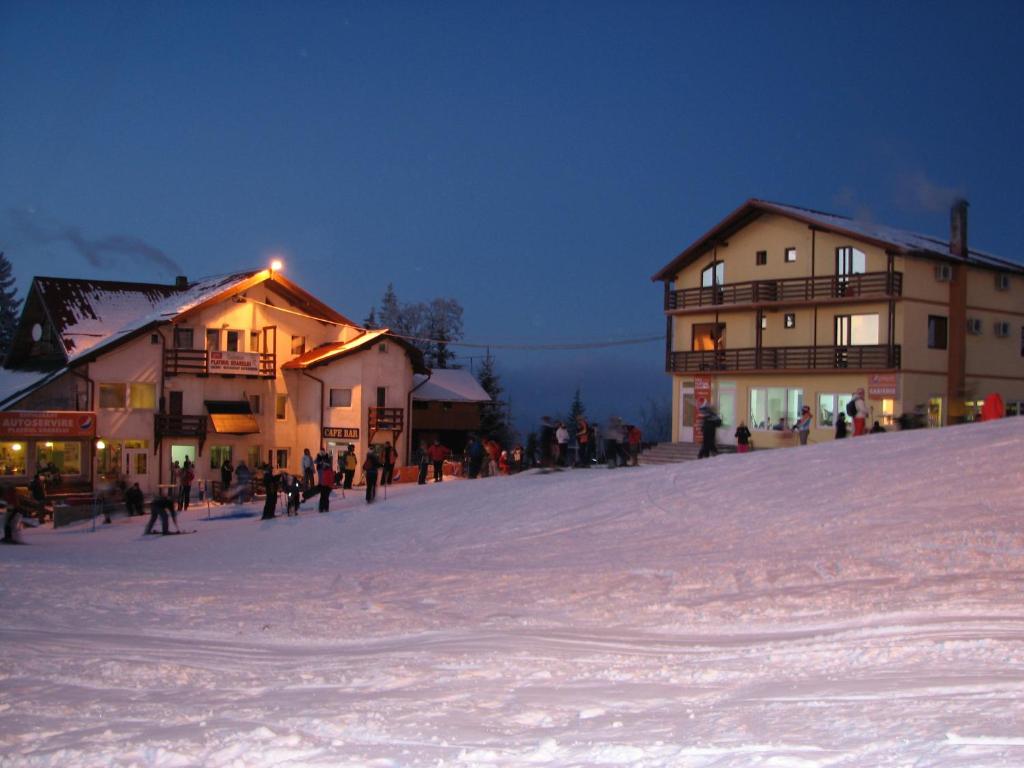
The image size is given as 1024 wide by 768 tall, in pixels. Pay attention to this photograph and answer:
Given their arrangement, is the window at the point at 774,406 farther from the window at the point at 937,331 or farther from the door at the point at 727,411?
the window at the point at 937,331

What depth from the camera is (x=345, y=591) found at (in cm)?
1508

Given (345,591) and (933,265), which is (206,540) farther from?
(933,265)

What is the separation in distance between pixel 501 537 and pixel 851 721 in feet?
46.8

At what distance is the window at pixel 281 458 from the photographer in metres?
47.6

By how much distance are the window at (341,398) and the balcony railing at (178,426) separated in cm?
591

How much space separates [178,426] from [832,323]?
27.7m

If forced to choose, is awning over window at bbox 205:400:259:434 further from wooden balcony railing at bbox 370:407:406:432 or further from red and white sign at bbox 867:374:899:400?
red and white sign at bbox 867:374:899:400

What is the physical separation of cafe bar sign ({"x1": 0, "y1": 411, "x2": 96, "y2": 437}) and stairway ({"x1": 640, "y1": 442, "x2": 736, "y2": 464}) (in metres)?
22.5

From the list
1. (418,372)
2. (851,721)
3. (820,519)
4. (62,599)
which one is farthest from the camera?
(418,372)

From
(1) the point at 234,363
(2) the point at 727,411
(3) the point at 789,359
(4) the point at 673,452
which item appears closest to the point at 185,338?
(1) the point at 234,363

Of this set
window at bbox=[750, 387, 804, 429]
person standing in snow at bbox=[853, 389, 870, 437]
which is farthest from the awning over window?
person standing in snow at bbox=[853, 389, 870, 437]

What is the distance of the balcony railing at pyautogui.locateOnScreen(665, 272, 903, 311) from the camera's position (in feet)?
125

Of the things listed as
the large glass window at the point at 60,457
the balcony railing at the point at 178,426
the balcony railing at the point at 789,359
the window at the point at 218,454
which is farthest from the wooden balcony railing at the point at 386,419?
the balcony railing at the point at 789,359

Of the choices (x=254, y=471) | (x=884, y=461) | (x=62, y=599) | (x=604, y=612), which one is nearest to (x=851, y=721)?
(x=604, y=612)
